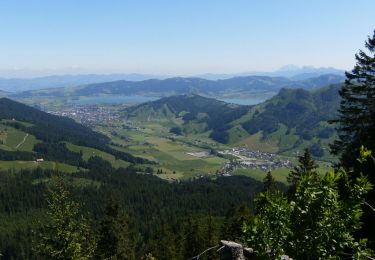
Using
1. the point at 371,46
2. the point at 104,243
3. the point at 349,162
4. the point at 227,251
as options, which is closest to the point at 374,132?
the point at 349,162

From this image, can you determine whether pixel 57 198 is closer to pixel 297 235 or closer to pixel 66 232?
pixel 66 232

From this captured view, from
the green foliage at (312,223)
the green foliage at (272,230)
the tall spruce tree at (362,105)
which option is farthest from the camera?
the tall spruce tree at (362,105)

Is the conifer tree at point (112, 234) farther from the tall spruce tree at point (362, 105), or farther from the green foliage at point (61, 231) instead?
the tall spruce tree at point (362, 105)

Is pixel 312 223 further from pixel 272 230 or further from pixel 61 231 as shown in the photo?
pixel 61 231

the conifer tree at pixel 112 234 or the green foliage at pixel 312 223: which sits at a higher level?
the green foliage at pixel 312 223

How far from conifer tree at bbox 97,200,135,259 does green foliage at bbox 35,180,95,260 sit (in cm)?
3418

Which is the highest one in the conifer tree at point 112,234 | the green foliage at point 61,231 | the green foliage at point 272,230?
the green foliage at point 272,230

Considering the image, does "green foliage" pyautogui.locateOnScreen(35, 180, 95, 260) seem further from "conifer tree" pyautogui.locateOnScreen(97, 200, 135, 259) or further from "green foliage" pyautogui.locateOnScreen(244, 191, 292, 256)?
"conifer tree" pyautogui.locateOnScreen(97, 200, 135, 259)

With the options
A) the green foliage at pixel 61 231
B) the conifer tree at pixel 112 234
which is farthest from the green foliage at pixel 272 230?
the conifer tree at pixel 112 234

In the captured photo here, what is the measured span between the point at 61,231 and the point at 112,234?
3743cm

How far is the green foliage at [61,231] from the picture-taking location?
111 ft

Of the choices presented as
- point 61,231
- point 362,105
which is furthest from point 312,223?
point 362,105

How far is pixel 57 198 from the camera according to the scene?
35.0 m

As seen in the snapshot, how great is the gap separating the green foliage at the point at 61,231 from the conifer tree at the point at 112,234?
34.2 metres
